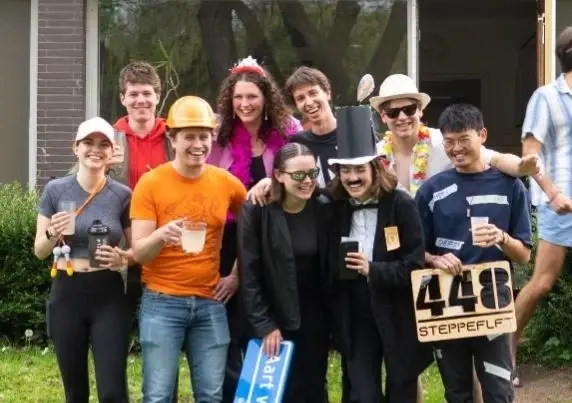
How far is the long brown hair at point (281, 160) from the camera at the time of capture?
454 centimetres

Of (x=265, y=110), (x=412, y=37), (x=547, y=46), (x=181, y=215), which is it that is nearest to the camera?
(x=181, y=215)

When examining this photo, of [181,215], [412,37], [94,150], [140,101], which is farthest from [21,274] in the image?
[412,37]

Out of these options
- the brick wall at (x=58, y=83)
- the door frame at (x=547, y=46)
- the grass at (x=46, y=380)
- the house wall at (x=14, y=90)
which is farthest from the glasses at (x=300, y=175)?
the house wall at (x=14, y=90)

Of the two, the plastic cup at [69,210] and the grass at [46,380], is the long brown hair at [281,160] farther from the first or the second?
the grass at [46,380]

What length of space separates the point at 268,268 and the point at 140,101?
1.20 m

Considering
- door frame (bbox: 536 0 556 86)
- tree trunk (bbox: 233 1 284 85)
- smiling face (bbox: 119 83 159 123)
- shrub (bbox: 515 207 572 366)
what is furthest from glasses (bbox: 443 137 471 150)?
tree trunk (bbox: 233 1 284 85)

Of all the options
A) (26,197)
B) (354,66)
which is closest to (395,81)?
(26,197)

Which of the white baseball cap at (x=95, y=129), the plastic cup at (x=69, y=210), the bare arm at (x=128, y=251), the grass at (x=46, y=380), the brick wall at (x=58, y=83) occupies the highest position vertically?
the brick wall at (x=58, y=83)

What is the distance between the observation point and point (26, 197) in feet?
26.3

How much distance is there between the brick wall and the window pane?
48 cm

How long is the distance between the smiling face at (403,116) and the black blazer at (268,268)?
75cm

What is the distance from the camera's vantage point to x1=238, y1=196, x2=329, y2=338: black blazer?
4.54 meters

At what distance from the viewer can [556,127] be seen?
5.56m

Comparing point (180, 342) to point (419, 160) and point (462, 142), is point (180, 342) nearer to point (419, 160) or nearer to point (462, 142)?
point (419, 160)
